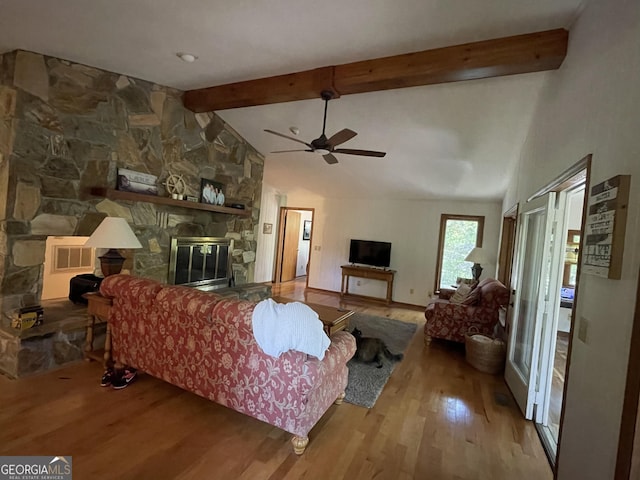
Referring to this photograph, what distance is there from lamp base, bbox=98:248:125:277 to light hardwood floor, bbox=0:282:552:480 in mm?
895

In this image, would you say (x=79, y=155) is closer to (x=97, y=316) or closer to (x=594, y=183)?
(x=97, y=316)

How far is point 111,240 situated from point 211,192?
206 cm

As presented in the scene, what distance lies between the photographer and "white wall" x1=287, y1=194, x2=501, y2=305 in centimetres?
626

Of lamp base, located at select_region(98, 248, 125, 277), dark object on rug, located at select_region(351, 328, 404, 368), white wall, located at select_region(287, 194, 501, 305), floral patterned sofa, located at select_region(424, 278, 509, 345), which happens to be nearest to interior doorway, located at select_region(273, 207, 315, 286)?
white wall, located at select_region(287, 194, 501, 305)

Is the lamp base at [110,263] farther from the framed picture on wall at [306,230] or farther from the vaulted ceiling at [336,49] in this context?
the framed picture on wall at [306,230]

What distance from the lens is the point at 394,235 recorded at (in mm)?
6754

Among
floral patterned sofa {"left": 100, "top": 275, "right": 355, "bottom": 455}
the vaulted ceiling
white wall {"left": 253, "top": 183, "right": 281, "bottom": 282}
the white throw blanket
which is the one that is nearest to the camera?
the white throw blanket

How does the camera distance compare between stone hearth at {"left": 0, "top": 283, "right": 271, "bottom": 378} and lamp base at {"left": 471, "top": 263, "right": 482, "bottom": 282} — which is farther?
lamp base at {"left": 471, "top": 263, "right": 482, "bottom": 282}

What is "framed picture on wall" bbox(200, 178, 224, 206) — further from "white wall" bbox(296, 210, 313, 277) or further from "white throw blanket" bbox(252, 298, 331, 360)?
"white wall" bbox(296, 210, 313, 277)

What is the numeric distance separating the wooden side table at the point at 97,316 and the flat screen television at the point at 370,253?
500cm

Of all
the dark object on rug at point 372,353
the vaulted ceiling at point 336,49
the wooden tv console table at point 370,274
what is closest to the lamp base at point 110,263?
the vaulted ceiling at point 336,49

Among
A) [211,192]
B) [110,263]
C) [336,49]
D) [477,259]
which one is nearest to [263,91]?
[336,49]

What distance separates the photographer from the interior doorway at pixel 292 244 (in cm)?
812

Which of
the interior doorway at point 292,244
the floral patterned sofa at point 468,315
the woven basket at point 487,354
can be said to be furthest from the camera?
the interior doorway at point 292,244
